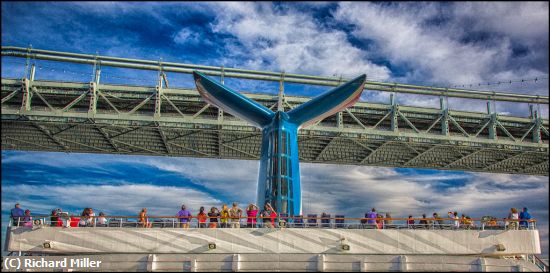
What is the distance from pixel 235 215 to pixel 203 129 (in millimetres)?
30792

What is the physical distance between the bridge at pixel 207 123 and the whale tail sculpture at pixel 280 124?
2375 cm

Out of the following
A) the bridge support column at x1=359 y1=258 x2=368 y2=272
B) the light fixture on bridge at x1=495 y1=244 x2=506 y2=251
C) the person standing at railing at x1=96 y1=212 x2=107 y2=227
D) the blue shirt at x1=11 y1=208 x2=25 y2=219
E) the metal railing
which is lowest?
the bridge support column at x1=359 y1=258 x2=368 y2=272

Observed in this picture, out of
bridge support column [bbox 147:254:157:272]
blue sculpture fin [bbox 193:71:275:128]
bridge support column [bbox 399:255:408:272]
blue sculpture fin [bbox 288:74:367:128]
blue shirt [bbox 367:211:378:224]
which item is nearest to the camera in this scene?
bridge support column [bbox 147:254:157:272]

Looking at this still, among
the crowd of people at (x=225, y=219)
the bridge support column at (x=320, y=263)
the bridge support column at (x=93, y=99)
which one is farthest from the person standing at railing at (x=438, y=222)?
the bridge support column at (x=93, y=99)

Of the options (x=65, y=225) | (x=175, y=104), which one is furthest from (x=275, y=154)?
(x=175, y=104)

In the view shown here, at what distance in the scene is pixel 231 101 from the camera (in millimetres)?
27297

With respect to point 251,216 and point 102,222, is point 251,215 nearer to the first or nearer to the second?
point 251,216

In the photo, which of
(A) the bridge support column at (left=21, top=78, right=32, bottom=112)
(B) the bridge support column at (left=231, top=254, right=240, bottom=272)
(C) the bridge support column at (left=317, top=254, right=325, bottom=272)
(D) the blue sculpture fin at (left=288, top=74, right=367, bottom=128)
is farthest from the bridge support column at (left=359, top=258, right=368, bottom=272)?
(A) the bridge support column at (left=21, top=78, right=32, bottom=112)

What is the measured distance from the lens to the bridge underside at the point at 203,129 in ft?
167

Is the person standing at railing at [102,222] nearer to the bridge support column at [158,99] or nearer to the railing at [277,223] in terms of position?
the railing at [277,223]

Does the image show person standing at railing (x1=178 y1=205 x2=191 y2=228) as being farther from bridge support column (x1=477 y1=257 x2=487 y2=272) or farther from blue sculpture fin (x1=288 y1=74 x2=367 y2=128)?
bridge support column (x1=477 y1=257 x2=487 y2=272)

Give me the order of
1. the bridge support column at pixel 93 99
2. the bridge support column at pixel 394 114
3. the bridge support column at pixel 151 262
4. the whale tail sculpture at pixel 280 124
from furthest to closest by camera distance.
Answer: the bridge support column at pixel 394 114 < the bridge support column at pixel 93 99 < the whale tail sculpture at pixel 280 124 < the bridge support column at pixel 151 262

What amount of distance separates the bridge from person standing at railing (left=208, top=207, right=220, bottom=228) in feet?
95.1

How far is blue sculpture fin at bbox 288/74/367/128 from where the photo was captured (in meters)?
26.8
